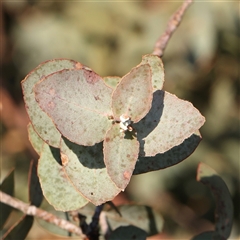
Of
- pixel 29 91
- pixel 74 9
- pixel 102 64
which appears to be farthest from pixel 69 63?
pixel 74 9

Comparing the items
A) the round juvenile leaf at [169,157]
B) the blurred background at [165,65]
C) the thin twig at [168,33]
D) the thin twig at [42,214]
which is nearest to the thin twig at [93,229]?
the thin twig at [42,214]

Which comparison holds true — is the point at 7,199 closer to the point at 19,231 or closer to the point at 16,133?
the point at 19,231

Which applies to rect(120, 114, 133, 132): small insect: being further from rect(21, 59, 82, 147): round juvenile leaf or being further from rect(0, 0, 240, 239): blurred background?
rect(0, 0, 240, 239): blurred background

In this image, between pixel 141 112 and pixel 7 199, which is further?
pixel 7 199

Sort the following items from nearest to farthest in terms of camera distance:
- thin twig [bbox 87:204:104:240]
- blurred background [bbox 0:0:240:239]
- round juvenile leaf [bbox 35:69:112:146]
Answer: round juvenile leaf [bbox 35:69:112:146] → thin twig [bbox 87:204:104:240] → blurred background [bbox 0:0:240:239]

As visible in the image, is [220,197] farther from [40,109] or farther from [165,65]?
[165,65]

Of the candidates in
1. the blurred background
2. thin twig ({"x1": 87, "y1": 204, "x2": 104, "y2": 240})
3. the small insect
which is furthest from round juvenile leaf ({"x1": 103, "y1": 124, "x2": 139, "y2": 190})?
the blurred background
